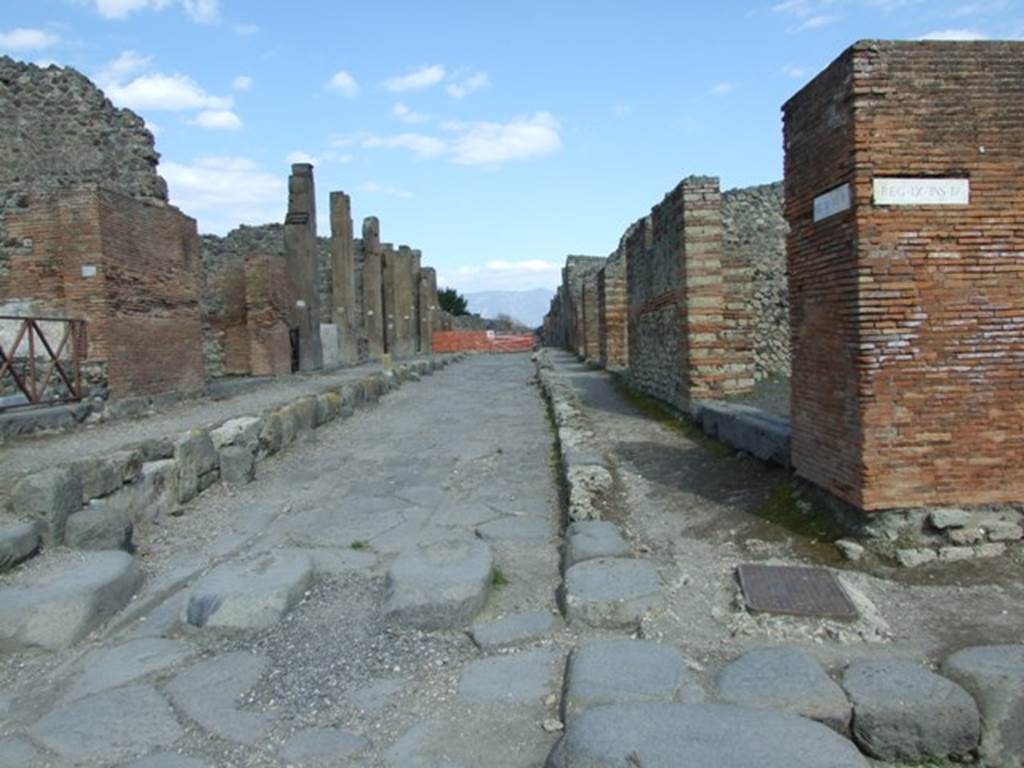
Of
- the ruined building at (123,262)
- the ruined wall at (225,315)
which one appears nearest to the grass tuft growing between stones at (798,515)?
the ruined building at (123,262)

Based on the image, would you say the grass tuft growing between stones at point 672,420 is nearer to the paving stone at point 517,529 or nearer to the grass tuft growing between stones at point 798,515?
the grass tuft growing between stones at point 798,515

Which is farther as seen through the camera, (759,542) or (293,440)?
(293,440)

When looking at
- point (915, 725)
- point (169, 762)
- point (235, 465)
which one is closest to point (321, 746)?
point (169, 762)

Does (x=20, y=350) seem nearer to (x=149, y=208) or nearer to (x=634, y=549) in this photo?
(x=149, y=208)

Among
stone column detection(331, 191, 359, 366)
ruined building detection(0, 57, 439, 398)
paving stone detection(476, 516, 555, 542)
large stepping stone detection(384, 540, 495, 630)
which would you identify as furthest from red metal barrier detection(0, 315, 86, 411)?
stone column detection(331, 191, 359, 366)

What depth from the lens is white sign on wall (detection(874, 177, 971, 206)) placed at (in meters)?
4.31

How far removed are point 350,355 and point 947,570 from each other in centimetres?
2093

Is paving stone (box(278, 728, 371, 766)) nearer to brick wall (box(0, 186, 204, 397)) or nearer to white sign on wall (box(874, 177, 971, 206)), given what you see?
white sign on wall (box(874, 177, 971, 206))

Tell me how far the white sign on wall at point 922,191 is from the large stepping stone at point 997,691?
2249mm

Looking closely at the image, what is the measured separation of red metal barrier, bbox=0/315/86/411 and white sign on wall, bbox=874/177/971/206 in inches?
329

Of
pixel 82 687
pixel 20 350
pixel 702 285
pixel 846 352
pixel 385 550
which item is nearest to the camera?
pixel 82 687

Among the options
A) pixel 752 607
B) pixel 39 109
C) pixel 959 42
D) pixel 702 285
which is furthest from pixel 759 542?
pixel 39 109

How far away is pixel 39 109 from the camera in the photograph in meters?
12.7

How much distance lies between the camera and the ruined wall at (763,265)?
11.1m
